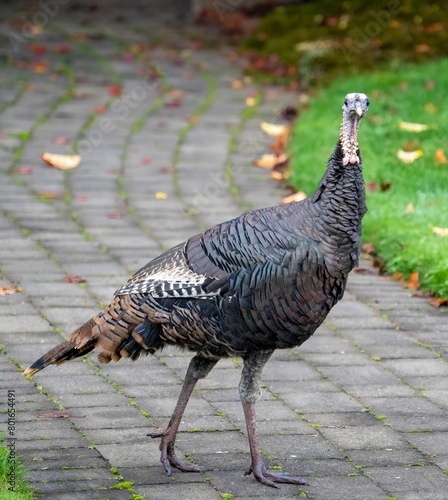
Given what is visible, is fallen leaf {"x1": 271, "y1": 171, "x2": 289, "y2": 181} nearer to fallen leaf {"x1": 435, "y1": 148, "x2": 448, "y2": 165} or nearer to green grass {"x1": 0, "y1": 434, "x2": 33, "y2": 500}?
fallen leaf {"x1": 435, "y1": 148, "x2": 448, "y2": 165}

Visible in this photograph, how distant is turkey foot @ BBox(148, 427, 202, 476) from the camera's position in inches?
179

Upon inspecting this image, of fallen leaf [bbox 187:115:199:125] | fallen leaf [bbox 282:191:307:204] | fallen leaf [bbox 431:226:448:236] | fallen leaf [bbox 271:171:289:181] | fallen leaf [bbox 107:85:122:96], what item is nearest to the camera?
fallen leaf [bbox 431:226:448:236]

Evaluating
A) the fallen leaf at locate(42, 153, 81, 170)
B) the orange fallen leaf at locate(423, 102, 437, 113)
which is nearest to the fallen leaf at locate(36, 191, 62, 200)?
the fallen leaf at locate(42, 153, 81, 170)

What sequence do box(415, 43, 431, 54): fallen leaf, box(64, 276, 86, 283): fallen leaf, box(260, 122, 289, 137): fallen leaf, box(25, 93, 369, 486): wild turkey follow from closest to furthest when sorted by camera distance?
box(25, 93, 369, 486): wild turkey → box(64, 276, 86, 283): fallen leaf → box(260, 122, 289, 137): fallen leaf → box(415, 43, 431, 54): fallen leaf

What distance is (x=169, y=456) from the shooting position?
4590 millimetres

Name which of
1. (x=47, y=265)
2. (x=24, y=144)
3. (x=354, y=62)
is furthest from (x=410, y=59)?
(x=47, y=265)

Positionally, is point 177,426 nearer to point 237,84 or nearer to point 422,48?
point 237,84

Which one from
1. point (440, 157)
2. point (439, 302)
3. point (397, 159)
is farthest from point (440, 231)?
point (397, 159)

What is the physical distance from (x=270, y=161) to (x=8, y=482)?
6.16 m

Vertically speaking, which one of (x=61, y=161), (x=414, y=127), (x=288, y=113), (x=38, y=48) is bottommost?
(x=61, y=161)

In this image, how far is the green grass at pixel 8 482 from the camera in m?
4.03

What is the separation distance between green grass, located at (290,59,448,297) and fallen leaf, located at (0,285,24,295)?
257cm

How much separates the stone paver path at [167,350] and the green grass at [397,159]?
13.3 inches

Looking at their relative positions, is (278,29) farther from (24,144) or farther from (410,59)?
(24,144)
